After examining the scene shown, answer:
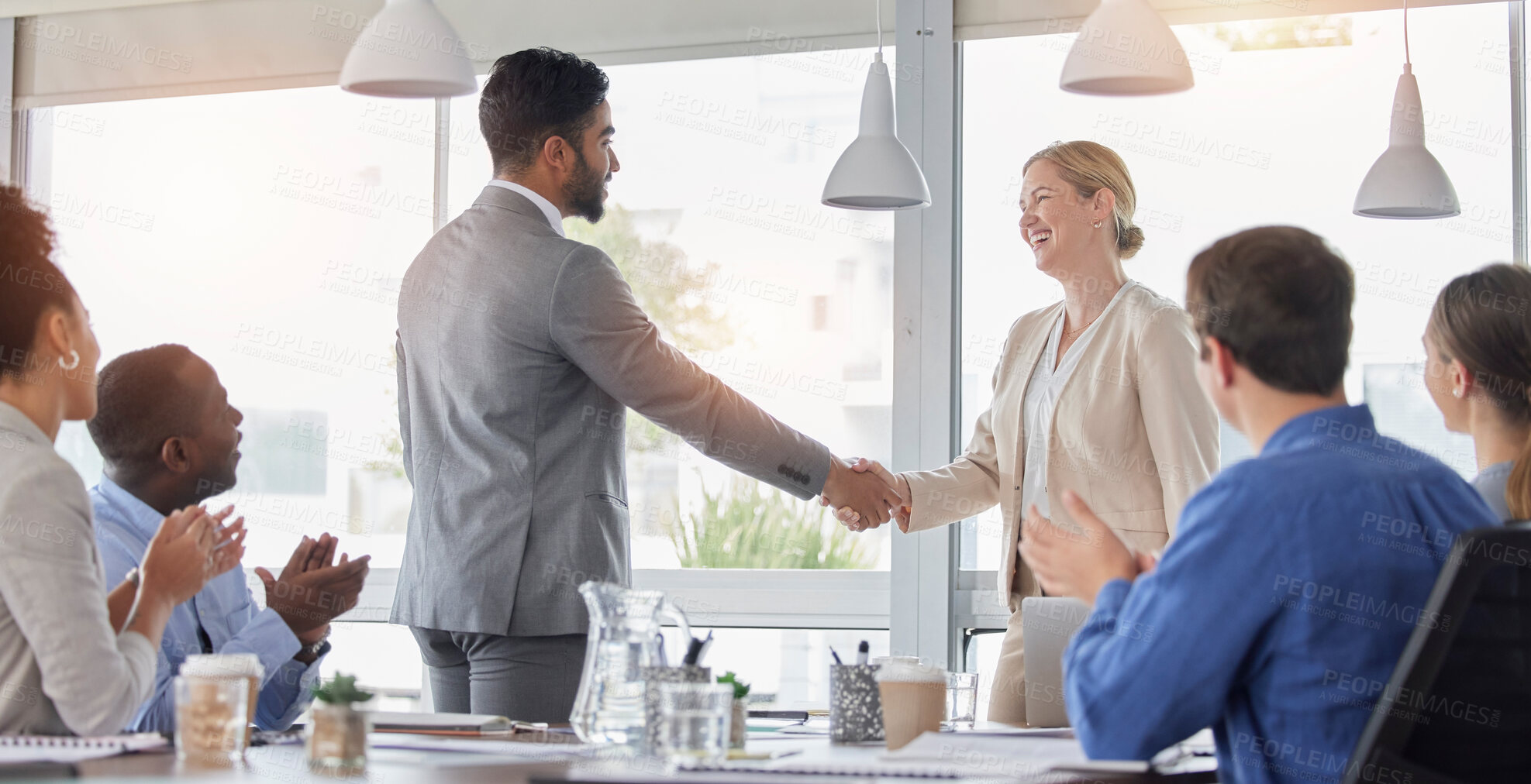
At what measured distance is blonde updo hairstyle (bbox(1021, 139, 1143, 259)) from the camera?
3.10m

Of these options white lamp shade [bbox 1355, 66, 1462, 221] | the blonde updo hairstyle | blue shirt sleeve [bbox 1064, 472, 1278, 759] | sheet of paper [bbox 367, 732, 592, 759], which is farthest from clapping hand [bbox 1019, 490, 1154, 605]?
white lamp shade [bbox 1355, 66, 1462, 221]

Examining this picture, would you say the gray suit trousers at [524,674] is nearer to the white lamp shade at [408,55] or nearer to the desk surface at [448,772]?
the desk surface at [448,772]

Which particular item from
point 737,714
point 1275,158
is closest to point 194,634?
point 737,714

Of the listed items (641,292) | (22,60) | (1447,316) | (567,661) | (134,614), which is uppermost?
(22,60)

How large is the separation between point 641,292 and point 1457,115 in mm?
2301

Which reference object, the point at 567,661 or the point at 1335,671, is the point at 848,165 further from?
the point at 1335,671

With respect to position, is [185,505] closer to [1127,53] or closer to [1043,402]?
[1043,402]

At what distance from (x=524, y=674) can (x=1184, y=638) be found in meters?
1.29

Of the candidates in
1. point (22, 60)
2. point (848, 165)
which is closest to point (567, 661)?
point (848, 165)

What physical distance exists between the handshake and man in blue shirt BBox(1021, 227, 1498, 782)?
63.8 inches

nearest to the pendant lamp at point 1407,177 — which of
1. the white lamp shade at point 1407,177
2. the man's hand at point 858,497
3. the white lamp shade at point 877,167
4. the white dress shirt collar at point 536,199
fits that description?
the white lamp shade at point 1407,177

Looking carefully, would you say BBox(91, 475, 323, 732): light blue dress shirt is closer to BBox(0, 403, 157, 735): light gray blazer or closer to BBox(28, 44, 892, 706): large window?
BBox(0, 403, 157, 735): light gray blazer

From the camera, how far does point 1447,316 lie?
7.54 ft

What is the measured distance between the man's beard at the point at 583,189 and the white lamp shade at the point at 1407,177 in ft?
6.03
